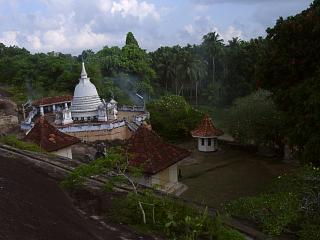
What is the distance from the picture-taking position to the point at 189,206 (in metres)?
13.2

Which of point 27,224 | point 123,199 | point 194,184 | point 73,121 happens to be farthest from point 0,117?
point 27,224

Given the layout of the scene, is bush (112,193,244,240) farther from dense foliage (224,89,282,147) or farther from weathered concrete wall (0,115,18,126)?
weathered concrete wall (0,115,18,126)

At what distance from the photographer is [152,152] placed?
23.2 meters

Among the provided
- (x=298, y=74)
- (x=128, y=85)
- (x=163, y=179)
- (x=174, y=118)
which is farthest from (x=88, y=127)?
(x=128, y=85)

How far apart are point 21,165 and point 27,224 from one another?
558 cm

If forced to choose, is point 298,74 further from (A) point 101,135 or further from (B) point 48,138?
(A) point 101,135

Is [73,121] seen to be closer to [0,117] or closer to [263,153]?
[0,117]

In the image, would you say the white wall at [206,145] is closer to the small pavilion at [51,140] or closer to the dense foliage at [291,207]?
the small pavilion at [51,140]

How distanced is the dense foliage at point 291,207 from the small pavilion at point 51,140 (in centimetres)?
1495

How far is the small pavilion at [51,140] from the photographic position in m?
25.6

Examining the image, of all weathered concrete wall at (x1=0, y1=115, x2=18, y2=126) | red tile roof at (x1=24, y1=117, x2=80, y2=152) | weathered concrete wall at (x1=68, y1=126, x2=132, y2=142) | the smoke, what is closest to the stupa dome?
weathered concrete wall at (x1=68, y1=126, x2=132, y2=142)

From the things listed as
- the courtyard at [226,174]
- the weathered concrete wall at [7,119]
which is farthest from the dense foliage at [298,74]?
the weathered concrete wall at [7,119]

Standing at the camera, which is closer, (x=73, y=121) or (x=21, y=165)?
(x=21, y=165)

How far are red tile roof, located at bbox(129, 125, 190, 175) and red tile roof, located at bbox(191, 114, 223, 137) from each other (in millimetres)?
11803
